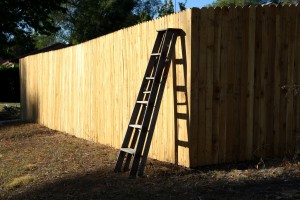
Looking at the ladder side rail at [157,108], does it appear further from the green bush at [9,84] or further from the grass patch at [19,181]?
the green bush at [9,84]

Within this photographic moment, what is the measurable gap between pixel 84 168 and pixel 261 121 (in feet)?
10.9

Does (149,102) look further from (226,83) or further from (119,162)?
(226,83)

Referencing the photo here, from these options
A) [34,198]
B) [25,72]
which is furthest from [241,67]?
[25,72]

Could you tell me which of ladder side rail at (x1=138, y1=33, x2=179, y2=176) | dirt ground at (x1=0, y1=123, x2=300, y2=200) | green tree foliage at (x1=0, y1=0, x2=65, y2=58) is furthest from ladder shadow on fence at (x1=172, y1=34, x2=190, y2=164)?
green tree foliage at (x1=0, y1=0, x2=65, y2=58)

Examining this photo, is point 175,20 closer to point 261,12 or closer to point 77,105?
point 261,12

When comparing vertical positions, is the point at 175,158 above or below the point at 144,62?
below

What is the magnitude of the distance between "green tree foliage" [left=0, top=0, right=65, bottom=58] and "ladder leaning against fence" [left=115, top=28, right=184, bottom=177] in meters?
17.3

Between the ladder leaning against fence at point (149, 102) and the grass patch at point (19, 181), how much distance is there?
63.3 inches

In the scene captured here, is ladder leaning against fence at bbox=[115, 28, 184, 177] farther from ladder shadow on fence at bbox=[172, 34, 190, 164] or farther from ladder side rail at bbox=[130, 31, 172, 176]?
ladder shadow on fence at bbox=[172, 34, 190, 164]

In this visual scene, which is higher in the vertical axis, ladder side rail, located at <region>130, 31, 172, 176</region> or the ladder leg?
ladder side rail, located at <region>130, 31, 172, 176</region>

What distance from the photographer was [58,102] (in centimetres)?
1548

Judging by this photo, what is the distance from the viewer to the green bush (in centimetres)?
3578

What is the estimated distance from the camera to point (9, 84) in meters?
36.2

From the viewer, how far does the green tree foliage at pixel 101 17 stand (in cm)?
5467
